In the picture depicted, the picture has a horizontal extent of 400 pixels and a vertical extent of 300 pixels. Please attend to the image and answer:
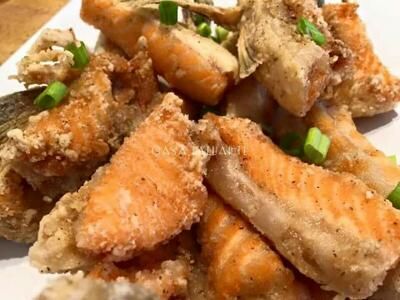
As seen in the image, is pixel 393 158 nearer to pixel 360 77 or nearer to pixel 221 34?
pixel 360 77

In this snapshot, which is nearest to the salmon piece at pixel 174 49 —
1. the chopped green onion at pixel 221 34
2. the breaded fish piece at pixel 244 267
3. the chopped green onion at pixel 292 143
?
the chopped green onion at pixel 221 34

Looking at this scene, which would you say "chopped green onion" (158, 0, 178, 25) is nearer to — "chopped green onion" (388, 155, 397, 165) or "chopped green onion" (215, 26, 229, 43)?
"chopped green onion" (215, 26, 229, 43)

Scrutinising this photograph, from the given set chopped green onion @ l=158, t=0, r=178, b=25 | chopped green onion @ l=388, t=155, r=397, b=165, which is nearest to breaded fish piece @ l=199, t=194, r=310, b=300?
Answer: chopped green onion @ l=388, t=155, r=397, b=165

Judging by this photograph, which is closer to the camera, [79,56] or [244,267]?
[244,267]

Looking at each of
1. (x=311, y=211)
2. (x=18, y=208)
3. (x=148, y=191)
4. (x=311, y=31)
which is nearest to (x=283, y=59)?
(x=311, y=31)

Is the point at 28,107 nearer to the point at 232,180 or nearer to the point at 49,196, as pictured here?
the point at 49,196
